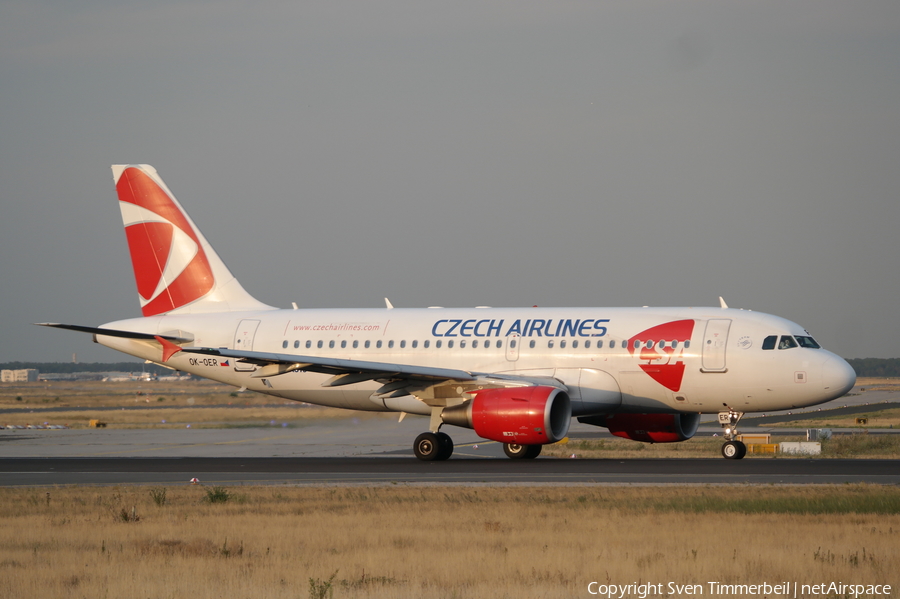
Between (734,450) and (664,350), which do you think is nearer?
(734,450)

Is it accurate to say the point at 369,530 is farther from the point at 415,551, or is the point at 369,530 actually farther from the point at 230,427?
the point at 230,427

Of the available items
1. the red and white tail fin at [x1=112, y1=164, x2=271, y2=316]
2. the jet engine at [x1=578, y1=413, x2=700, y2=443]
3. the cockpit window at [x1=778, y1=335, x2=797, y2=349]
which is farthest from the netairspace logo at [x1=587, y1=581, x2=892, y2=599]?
the red and white tail fin at [x1=112, y1=164, x2=271, y2=316]

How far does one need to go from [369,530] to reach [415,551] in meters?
1.82

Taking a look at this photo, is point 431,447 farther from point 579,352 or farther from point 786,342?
point 786,342

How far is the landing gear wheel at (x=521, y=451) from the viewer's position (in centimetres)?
2880

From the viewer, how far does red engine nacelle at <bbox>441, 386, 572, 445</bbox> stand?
84.3 feet

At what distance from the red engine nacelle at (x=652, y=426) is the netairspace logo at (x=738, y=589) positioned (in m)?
18.8

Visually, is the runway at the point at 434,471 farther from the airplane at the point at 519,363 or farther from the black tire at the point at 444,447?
the airplane at the point at 519,363

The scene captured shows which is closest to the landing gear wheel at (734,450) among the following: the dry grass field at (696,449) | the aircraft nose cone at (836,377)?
the dry grass field at (696,449)

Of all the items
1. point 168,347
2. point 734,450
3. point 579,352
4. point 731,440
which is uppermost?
point 579,352

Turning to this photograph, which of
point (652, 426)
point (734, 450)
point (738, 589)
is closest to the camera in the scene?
point (738, 589)

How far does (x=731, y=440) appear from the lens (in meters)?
27.6

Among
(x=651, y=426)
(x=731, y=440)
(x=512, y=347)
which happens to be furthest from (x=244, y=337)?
(x=731, y=440)

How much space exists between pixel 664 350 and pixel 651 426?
284cm
